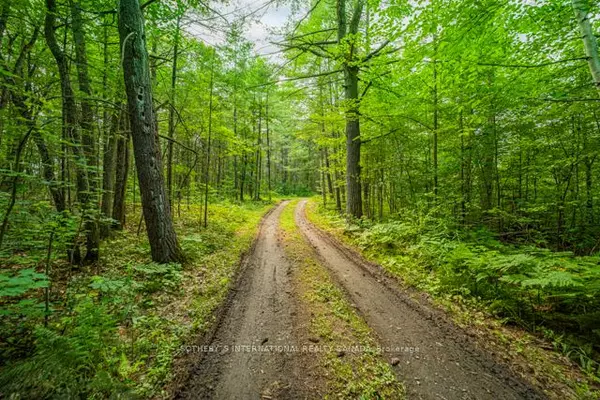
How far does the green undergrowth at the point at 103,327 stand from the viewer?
2135 mm

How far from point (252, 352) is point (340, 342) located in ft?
3.88

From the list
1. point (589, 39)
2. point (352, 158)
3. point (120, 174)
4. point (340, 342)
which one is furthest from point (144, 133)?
point (589, 39)

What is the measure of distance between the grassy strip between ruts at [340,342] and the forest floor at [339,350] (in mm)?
11

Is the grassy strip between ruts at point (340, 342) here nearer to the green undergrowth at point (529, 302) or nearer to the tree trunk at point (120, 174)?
the green undergrowth at point (529, 302)

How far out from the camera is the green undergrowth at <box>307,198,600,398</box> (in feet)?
8.68

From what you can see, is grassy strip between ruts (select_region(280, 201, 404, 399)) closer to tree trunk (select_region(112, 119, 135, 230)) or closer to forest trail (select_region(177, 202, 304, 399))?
forest trail (select_region(177, 202, 304, 399))

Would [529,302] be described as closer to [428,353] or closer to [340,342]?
[428,353]

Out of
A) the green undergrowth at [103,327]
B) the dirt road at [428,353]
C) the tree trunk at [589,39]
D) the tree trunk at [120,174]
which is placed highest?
the tree trunk at [589,39]

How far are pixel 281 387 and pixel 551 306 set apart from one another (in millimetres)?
4253

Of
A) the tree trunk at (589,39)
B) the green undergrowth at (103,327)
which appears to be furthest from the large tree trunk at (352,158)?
the tree trunk at (589,39)

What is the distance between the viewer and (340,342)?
310 centimetres

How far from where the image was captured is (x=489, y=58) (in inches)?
194

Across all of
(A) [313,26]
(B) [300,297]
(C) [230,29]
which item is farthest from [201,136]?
(B) [300,297]

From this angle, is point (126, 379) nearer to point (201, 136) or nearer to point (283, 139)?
point (201, 136)
